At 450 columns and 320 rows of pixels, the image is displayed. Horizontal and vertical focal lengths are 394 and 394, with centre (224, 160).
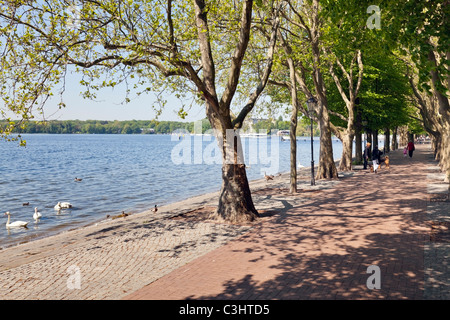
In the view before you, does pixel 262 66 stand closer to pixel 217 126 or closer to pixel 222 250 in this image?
pixel 217 126

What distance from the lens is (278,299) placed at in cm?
689

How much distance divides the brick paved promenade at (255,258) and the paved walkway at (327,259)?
2 cm

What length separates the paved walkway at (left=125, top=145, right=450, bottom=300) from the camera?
7.25 metres

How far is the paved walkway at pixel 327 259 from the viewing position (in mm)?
7254

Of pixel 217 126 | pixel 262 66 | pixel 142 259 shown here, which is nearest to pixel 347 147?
pixel 262 66

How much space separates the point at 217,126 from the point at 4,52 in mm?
6877

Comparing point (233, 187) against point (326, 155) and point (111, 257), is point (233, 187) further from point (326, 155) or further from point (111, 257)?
point (326, 155)

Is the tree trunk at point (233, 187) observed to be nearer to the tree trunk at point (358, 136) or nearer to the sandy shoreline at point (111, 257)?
the sandy shoreline at point (111, 257)

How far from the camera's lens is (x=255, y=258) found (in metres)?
9.37

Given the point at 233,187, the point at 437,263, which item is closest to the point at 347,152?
the point at 233,187

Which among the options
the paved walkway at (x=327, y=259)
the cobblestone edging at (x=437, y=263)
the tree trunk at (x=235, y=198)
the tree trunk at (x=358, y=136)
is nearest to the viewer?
the cobblestone edging at (x=437, y=263)

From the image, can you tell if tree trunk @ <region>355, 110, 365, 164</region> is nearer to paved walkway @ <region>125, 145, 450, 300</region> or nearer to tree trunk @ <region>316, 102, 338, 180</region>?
tree trunk @ <region>316, 102, 338, 180</region>

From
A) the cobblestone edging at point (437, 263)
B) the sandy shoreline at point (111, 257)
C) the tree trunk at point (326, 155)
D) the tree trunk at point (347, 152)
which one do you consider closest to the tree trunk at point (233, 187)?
the sandy shoreline at point (111, 257)

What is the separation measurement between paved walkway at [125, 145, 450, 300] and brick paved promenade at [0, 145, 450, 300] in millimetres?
21
